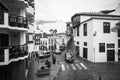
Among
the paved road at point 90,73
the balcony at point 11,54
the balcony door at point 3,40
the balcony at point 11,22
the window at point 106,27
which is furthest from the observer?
the window at point 106,27

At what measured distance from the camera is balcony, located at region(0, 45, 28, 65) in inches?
251

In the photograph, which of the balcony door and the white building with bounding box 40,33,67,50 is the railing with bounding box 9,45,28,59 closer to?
the balcony door

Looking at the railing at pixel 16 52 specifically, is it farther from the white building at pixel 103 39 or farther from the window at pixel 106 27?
the window at pixel 106 27

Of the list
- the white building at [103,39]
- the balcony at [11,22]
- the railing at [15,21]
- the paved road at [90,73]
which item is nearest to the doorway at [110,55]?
the white building at [103,39]

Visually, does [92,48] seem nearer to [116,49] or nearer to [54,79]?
[116,49]

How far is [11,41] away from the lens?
923 cm

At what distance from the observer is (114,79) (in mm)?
10898

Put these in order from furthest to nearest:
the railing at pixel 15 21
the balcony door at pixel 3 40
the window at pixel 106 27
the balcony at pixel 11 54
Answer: the window at pixel 106 27 < the railing at pixel 15 21 < the balcony door at pixel 3 40 < the balcony at pixel 11 54

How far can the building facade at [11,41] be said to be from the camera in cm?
652

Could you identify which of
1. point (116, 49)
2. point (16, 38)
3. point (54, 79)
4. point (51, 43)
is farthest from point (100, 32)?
point (51, 43)

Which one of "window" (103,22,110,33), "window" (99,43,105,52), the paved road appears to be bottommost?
the paved road

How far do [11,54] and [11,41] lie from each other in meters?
2.37

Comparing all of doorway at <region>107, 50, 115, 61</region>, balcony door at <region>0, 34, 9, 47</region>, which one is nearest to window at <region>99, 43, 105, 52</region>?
doorway at <region>107, 50, 115, 61</region>

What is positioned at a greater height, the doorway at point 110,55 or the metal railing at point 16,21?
the metal railing at point 16,21
